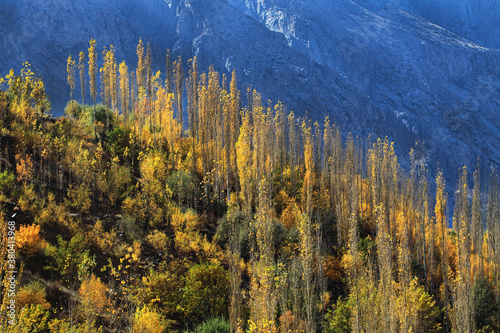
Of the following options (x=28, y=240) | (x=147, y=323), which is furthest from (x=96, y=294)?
(x=28, y=240)

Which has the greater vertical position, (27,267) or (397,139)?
(397,139)

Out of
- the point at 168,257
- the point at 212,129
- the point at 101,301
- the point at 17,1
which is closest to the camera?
the point at 101,301

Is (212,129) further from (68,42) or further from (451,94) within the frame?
(451,94)

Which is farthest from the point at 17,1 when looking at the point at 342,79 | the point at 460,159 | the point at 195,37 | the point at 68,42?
the point at 460,159

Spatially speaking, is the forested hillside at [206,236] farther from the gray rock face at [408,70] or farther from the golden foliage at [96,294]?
the gray rock face at [408,70]

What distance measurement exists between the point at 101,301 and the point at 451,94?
100281mm

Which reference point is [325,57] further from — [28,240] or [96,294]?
[96,294]

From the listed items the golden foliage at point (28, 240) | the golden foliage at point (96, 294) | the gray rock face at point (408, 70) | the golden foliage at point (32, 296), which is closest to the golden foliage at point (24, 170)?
the golden foliage at point (28, 240)

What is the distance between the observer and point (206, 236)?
24344 millimetres

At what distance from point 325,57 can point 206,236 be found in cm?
9225

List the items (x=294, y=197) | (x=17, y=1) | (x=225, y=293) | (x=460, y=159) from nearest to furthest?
(x=225, y=293) → (x=294, y=197) → (x=17, y=1) → (x=460, y=159)

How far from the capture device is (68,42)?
251ft

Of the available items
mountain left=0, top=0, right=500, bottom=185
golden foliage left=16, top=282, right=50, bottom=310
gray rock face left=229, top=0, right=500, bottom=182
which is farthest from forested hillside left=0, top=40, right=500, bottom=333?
gray rock face left=229, top=0, right=500, bottom=182

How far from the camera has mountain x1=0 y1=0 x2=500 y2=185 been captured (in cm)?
7581
